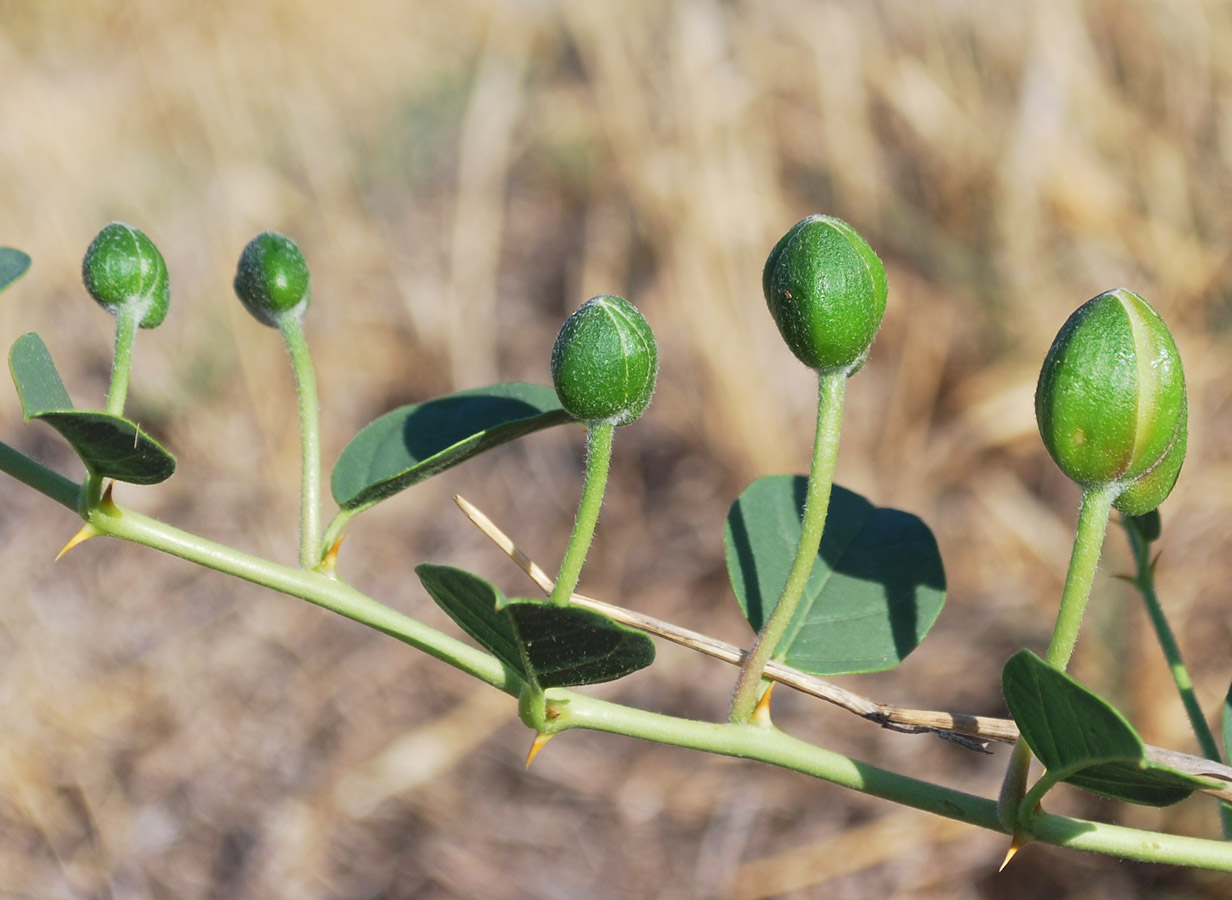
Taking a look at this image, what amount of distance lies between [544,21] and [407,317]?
146 centimetres

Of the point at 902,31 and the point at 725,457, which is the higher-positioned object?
the point at 902,31

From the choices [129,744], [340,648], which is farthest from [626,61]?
[129,744]

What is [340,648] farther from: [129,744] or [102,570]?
[102,570]

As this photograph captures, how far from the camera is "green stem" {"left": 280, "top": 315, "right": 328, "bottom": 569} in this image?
737mm

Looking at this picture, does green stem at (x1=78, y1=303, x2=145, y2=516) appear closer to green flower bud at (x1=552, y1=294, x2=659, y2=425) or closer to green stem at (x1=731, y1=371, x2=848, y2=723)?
green flower bud at (x1=552, y1=294, x2=659, y2=425)

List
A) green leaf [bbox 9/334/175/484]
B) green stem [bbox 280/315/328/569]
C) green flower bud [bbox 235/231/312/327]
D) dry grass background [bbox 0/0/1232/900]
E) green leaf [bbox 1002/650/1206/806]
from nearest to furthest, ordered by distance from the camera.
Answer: green leaf [bbox 1002/650/1206/806]
green leaf [bbox 9/334/175/484]
green stem [bbox 280/315/328/569]
green flower bud [bbox 235/231/312/327]
dry grass background [bbox 0/0/1232/900]

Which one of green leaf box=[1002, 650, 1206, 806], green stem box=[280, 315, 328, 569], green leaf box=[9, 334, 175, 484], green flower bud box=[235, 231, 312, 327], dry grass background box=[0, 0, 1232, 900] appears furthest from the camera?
dry grass background box=[0, 0, 1232, 900]

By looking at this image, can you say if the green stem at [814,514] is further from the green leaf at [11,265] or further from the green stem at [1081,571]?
the green leaf at [11,265]

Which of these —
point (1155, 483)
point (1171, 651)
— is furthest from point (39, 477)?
point (1171, 651)

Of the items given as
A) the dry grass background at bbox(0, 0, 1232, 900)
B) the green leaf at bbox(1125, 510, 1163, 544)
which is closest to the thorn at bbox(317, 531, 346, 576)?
the green leaf at bbox(1125, 510, 1163, 544)

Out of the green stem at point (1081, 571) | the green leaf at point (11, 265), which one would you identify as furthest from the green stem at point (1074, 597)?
the green leaf at point (11, 265)

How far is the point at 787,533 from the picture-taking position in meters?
0.82

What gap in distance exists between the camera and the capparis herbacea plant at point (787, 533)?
0.56 metres

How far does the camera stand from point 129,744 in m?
3.24
